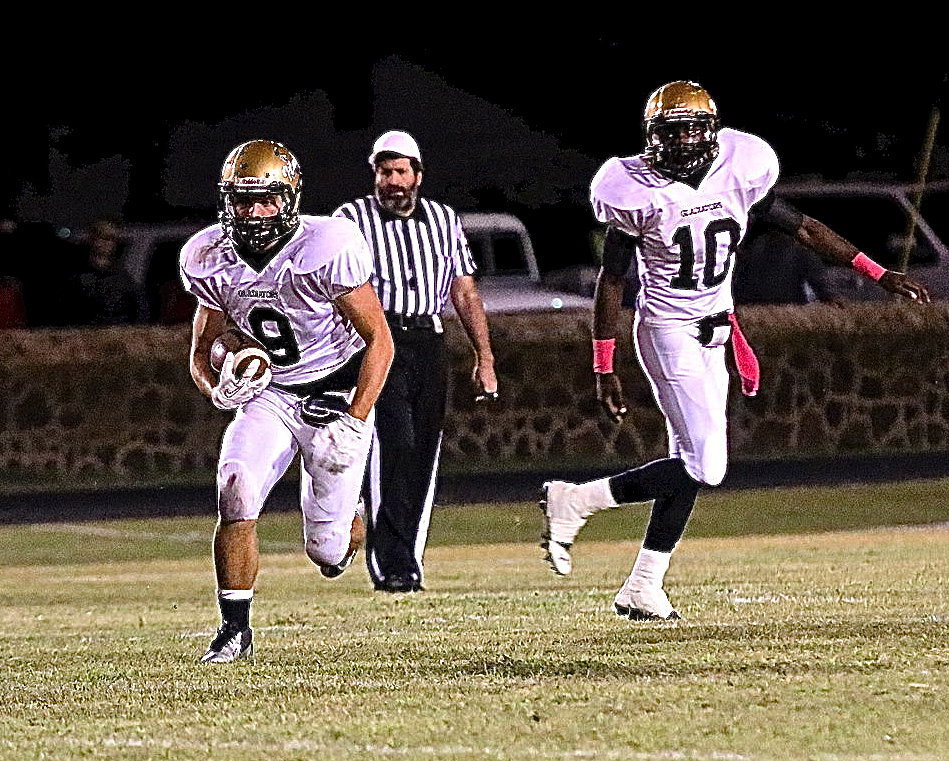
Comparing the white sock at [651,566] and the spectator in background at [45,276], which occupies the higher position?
the white sock at [651,566]

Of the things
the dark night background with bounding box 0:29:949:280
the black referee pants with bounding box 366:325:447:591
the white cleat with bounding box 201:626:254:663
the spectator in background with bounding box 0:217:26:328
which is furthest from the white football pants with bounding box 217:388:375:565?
the dark night background with bounding box 0:29:949:280

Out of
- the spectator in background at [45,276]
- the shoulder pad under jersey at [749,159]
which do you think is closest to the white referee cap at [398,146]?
the shoulder pad under jersey at [749,159]

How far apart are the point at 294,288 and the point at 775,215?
5.63ft

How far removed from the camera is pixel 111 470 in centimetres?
1472

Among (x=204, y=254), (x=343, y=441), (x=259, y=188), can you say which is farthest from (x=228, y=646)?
(x=259, y=188)

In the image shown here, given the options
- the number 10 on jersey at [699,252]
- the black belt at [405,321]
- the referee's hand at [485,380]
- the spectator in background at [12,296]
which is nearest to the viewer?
the number 10 on jersey at [699,252]

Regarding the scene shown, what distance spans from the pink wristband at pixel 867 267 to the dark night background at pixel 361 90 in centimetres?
1217

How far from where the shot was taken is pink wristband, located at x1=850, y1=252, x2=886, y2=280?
771cm

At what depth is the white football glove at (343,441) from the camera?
691cm

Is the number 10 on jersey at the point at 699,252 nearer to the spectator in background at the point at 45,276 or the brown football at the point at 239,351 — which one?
the brown football at the point at 239,351

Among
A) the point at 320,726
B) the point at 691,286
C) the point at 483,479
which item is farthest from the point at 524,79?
the point at 320,726

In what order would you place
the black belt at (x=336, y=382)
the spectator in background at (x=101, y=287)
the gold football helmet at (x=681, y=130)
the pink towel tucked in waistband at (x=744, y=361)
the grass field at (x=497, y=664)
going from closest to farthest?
the grass field at (x=497, y=664) < the black belt at (x=336, y=382) < the gold football helmet at (x=681, y=130) < the pink towel tucked in waistband at (x=744, y=361) < the spectator in background at (x=101, y=287)

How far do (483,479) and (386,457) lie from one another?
18.5 ft

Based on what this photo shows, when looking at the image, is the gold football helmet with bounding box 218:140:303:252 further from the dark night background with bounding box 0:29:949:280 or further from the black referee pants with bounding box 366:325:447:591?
the dark night background with bounding box 0:29:949:280
